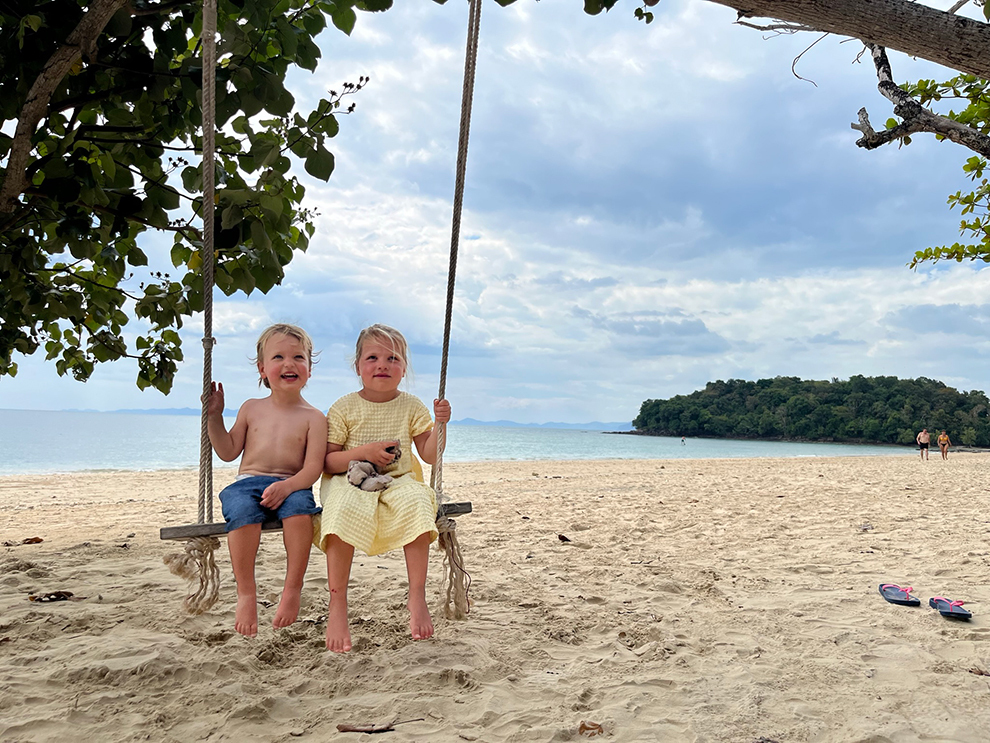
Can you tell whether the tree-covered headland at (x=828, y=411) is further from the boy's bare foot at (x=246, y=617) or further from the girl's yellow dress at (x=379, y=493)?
the boy's bare foot at (x=246, y=617)

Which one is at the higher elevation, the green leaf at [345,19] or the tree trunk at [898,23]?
the green leaf at [345,19]

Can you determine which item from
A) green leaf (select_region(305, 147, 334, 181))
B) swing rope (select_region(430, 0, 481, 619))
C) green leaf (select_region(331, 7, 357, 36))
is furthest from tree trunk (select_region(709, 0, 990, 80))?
green leaf (select_region(305, 147, 334, 181))

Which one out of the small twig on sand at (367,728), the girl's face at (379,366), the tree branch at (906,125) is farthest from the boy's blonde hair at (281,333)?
the tree branch at (906,125)

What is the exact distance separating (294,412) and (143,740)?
130 cm

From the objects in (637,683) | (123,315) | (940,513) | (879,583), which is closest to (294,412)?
(637,683)

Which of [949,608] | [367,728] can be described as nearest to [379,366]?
[367,728]

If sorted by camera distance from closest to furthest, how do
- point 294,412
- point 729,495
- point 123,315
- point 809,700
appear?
point 809,700 → point 294,412 → point 123,315 → point 729,495

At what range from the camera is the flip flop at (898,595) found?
3578 millimetres

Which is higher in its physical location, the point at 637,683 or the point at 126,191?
the point at 126,191

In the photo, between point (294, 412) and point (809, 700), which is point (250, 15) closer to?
point (294, 412)

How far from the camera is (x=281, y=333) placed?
115 inches

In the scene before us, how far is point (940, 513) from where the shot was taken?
7.25 meters

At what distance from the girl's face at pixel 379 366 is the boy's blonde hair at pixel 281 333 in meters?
0.24

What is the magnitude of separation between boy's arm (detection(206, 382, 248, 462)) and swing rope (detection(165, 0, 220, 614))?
0.16ft
